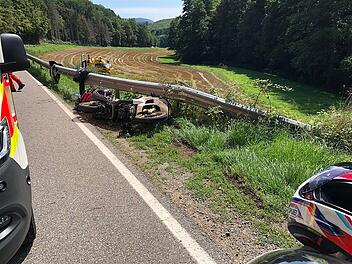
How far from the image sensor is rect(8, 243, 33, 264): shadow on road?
317cm

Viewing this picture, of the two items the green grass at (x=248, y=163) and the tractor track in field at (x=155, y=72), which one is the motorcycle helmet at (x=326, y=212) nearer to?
the green grass at (x=248, y=163)

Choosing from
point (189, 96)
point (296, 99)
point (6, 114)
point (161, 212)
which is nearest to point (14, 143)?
point (6, 114)

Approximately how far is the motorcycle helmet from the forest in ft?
271

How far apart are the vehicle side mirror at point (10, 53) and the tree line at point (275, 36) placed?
1277 cm

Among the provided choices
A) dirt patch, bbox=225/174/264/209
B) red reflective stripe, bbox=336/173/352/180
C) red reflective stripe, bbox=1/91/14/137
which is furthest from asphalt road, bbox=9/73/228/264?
red reflective stripe, bbox=336/173/352/180

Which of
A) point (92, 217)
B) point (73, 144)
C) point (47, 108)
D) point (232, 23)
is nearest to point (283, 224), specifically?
point (92, 217)

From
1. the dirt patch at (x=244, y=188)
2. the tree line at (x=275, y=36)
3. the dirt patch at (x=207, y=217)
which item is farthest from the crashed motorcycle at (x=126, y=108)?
the tree line at (x=275, y=36)

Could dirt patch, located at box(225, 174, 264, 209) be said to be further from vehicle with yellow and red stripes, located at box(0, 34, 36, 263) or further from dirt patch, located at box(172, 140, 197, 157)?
vehicle with yellow and red stripes, located at box(0, 34, 36, 263)

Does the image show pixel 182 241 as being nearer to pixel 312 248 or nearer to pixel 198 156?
pixel 312 248

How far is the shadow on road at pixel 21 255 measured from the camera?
3.17m

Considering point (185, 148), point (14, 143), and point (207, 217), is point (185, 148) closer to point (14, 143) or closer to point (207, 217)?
point (207, 217)

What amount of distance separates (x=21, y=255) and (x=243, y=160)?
3148 mm

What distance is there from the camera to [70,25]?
Answer: 149875 mm

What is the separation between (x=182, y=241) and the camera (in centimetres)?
348
